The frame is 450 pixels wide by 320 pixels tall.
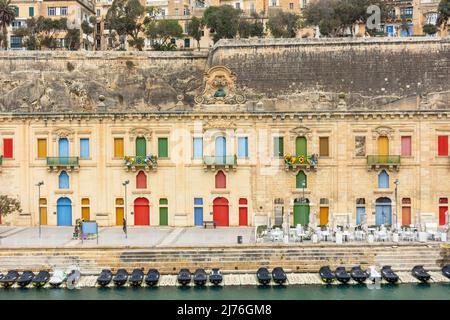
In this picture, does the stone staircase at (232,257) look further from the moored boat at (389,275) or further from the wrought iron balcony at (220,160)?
the wrought iron balcony at (220,160)

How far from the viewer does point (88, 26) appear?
3290 inches

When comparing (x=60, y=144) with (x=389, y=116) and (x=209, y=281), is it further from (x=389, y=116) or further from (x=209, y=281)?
(x=389, y=116)

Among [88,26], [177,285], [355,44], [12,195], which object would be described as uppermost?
[88,26]

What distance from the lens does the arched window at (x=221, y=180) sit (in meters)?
44.9

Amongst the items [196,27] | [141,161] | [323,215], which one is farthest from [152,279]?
[196,27]

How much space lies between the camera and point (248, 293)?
31.8 m

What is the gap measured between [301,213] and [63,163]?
16.4 meters

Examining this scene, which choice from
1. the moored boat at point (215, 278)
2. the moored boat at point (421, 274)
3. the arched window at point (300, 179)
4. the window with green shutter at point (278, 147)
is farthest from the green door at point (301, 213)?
the moored boat at point (215, 278)

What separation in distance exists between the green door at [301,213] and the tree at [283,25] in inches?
1238

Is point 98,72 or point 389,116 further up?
point 98,72

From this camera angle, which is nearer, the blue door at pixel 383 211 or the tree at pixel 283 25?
the blue door at pixel 383 211
